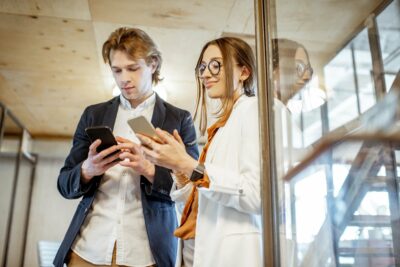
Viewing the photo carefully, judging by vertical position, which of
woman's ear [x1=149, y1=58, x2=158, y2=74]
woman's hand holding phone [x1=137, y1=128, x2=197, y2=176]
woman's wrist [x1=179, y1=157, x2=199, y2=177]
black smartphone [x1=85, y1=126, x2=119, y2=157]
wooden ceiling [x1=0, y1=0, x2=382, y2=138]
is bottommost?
woman's wrist [x1=179, y1=157, x2=199, y2=177]

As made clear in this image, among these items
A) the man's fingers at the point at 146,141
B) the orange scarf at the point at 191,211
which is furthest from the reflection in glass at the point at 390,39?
the man's fingers at the point at 146,141

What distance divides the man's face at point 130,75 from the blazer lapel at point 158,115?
2.2 inches

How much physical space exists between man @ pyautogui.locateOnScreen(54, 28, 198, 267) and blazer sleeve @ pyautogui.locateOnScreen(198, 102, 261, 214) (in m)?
0.31

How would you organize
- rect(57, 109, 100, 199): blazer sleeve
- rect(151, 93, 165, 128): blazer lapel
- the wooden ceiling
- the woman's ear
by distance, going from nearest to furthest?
rect(57, 109, 100, 199): blazer sleeve, rect(151, 93, 165, 128): blazer lapel, the woman's ear, the wooden ceiling

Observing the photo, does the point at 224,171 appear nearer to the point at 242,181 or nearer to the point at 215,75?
the point at 242,181

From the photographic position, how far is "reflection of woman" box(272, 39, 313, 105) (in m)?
0.87

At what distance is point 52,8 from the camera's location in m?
2.04

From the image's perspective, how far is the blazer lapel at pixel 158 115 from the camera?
122cm

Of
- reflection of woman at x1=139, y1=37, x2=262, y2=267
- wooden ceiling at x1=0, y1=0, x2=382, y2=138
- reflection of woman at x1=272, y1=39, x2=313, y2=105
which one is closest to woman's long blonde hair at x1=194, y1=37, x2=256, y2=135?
reflection of woman at x1=139, y1=37, x2=262, y2=267

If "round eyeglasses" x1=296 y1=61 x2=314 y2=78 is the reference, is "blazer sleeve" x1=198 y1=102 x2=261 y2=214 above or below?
below

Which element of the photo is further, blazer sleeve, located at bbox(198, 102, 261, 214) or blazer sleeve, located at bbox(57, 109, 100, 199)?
blazer sleeve, located at bbox(57, 109, 100, 199)

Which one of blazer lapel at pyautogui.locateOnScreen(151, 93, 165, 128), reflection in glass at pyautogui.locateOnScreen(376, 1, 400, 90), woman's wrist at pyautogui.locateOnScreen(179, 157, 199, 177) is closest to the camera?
reflection in glass at pyautogui.locateOnScreen(376, 1, 400, 90)

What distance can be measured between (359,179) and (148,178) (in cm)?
56

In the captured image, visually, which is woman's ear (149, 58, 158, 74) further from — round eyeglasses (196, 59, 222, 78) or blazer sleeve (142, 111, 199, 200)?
round eyeglasses (196, 59, 222, 78)
